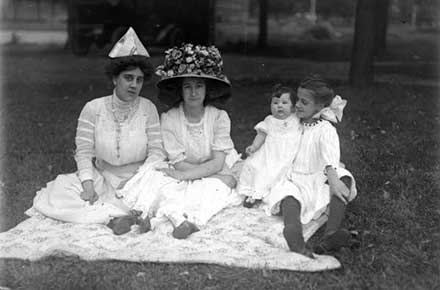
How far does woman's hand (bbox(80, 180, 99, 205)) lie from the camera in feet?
15.8

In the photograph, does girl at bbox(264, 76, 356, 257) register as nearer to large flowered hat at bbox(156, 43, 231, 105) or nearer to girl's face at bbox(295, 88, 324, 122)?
girl's face at bbox(295, 88, 324, 122)

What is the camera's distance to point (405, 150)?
6.81 meters

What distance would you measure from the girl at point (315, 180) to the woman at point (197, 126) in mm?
510

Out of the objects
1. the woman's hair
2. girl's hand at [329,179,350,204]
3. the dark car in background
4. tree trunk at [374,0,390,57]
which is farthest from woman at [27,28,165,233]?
tree trunk at [374,0,390,57]

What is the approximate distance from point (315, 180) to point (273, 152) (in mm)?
426

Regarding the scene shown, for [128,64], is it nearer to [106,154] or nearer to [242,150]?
[106,154]

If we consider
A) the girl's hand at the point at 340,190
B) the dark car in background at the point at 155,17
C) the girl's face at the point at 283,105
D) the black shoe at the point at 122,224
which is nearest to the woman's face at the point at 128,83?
the black shoe at the point at 122,224

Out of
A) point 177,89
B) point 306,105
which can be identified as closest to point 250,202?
point 306,105

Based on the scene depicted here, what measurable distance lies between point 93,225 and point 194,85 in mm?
1304

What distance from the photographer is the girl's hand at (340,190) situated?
432 cm

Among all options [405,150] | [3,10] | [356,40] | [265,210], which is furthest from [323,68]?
[265,210]

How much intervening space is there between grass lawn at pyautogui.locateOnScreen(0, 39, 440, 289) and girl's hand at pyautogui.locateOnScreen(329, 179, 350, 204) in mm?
363

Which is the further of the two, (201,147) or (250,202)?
(201,147)

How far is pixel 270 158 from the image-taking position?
4.85 m
